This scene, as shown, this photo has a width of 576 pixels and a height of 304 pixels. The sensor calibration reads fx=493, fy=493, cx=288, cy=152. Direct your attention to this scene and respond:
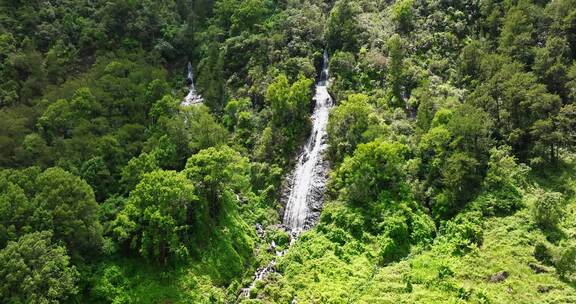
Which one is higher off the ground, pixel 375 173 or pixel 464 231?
pixel 375 173

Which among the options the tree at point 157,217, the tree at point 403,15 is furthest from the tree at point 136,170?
the tree at point 403,15

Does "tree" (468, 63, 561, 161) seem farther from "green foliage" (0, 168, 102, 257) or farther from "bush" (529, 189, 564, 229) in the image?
"green foliage" (0, 168, 102, 257)

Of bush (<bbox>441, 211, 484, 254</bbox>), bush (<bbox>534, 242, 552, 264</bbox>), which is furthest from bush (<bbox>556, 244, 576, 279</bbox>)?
bush (<bbox>441, 211, 484, 254</bbox>)

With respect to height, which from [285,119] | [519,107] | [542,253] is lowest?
[542,253]

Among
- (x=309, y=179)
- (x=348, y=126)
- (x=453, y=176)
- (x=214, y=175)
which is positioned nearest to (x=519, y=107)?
(x=453, y=176)

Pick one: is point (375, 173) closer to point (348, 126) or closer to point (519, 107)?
point (348, 126)

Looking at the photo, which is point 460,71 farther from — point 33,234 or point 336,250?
point 33,234

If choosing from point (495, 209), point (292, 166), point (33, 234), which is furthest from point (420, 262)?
point (33, 234)

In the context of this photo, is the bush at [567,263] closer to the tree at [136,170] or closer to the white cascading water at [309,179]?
the white cascading water at [309,179]
